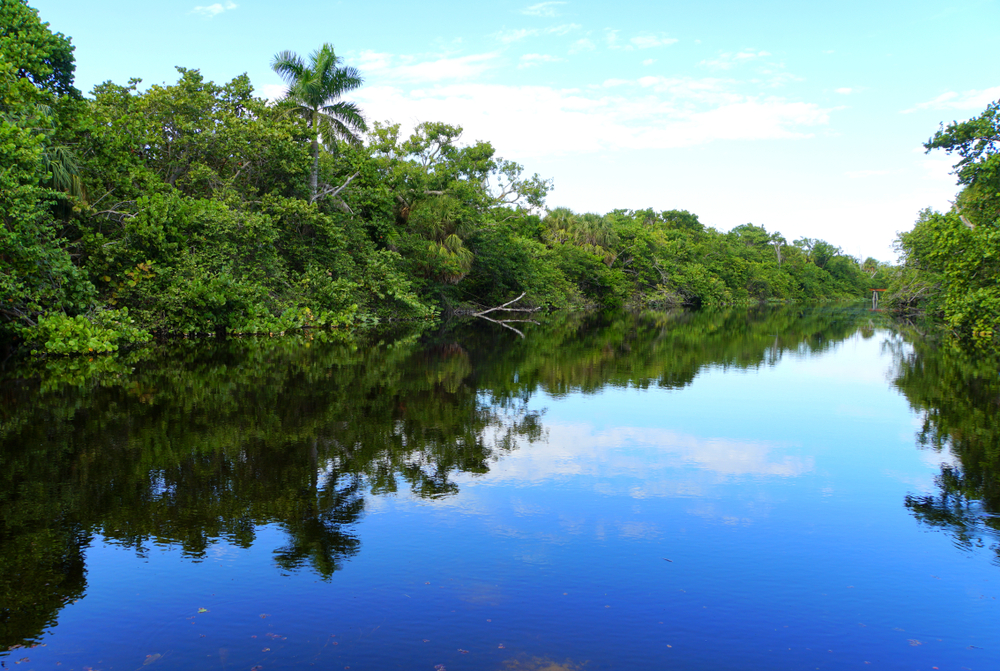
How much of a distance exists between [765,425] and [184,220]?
1837cm

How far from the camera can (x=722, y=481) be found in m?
7.89

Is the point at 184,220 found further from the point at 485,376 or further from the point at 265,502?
the point at 265,502

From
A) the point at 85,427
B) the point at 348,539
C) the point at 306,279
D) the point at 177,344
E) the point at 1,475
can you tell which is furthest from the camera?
the point at 306,279

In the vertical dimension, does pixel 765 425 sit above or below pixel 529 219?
below

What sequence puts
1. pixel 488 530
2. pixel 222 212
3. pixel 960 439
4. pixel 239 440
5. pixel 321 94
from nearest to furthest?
pixel 488 530 → pixel 239 440 → pixel 960 439 → pixel 222 212 → pixel 321 94

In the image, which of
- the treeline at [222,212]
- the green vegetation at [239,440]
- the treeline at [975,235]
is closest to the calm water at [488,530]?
the green vegetation at [239,440]

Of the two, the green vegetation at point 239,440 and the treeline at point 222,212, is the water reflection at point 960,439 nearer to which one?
the green vegetation at point 239,440

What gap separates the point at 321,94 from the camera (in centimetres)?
2988

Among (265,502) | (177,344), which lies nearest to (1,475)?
(265,502)

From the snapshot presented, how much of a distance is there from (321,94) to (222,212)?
866 centimetres

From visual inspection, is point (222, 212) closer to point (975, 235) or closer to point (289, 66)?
point (289, 66)

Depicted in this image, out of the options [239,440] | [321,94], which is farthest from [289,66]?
[239,440]

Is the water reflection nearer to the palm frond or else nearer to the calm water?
the calm water

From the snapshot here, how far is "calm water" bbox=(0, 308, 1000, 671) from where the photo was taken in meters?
4.40
